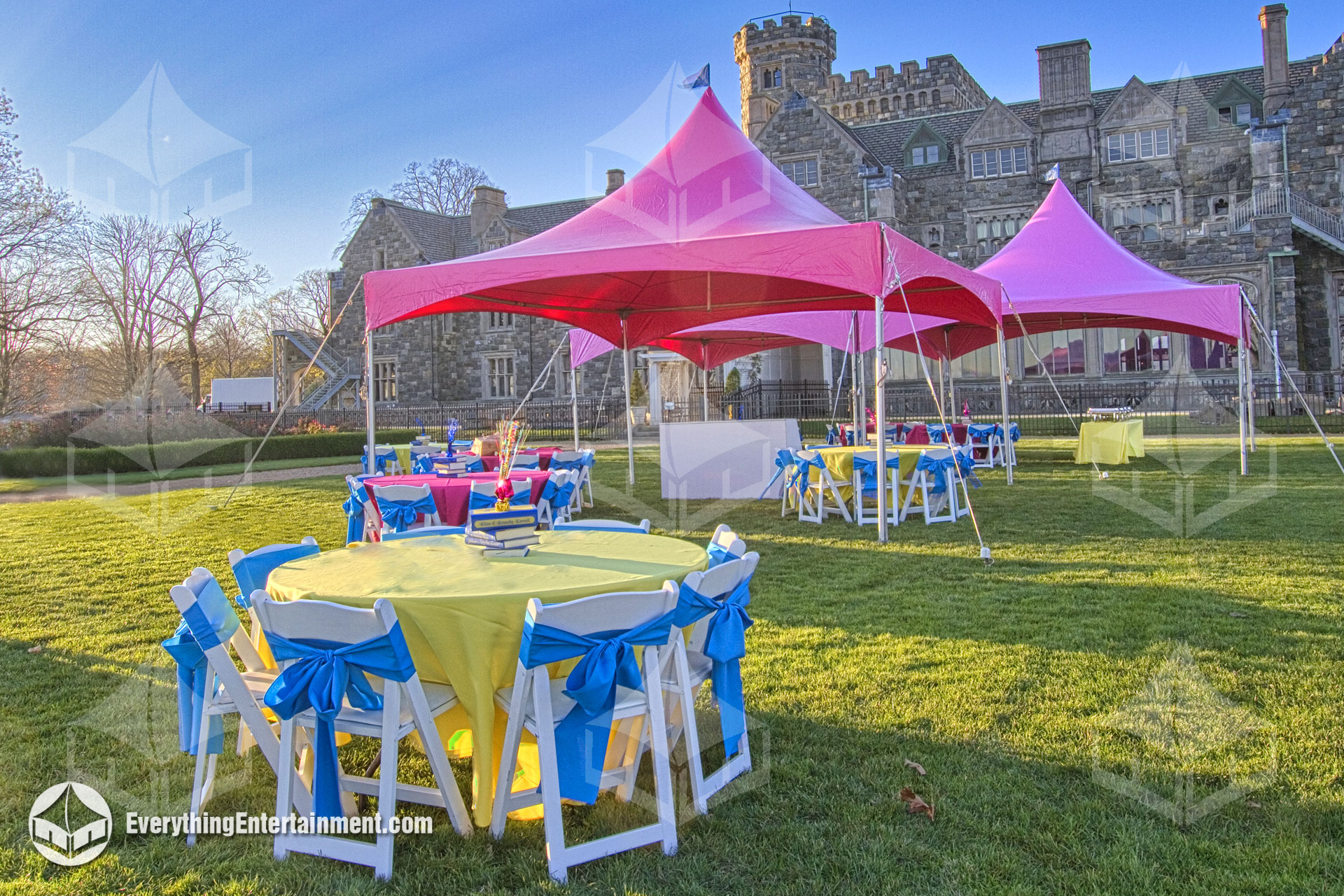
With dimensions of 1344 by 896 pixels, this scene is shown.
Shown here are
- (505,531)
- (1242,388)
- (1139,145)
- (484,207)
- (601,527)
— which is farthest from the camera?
(484,207)

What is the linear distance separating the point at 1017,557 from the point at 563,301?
22.2ft

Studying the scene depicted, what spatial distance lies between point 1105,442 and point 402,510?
42.2ft

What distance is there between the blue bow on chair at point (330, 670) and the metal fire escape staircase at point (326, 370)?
32.5m

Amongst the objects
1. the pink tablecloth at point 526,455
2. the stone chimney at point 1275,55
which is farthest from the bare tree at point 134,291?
the stone chimney at point 1275,55

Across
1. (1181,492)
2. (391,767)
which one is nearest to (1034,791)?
(391,767)

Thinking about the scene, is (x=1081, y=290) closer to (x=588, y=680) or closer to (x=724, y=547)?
(x=724, y=547)

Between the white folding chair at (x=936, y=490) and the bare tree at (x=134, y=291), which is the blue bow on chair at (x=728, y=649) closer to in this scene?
the white folding chair at (x=936, y=490)

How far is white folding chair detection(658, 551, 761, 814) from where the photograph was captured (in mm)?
3086

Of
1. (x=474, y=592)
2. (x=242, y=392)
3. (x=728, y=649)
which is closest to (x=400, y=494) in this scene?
(x=474, y=592)

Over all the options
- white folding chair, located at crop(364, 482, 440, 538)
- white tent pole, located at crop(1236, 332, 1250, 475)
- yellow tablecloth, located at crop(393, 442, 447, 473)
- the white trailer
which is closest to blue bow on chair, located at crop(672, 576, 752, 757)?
white folding chair, located at crop(364, 482, 440, 538)

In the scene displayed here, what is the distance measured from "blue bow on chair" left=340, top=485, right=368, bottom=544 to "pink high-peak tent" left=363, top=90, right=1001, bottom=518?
1793 millimetres

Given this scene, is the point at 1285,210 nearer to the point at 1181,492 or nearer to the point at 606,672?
the point at 1181,492

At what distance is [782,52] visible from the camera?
45125 millimetres

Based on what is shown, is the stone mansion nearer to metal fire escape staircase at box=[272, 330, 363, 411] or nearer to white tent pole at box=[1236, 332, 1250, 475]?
metal fire escape staircase at box=[272, 330, 363, 411]
